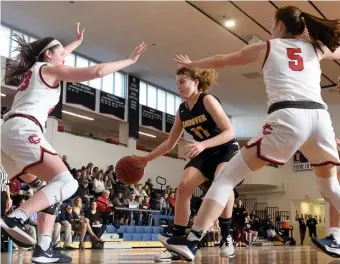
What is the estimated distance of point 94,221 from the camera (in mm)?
11141

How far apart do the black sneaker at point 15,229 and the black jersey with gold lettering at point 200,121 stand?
1.91 meters

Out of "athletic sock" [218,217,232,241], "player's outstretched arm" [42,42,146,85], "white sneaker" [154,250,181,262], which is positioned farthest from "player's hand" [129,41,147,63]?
"athletic sock" [218,217,232,241]

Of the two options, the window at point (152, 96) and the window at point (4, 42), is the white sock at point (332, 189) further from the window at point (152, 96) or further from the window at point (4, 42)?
the window at point (152, 96)

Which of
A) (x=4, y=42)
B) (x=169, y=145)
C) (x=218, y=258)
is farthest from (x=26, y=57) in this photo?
(x=4, y=42)

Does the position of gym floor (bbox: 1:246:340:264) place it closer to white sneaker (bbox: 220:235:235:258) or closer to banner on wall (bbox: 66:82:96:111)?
white sneaker (bbox: 220:235:235:258)

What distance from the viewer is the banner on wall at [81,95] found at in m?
14.9

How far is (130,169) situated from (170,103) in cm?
1606

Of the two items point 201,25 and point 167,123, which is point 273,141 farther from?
point 167,123

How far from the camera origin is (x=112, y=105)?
1652 centimetres

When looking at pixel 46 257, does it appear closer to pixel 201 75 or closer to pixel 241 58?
pixel 241 58

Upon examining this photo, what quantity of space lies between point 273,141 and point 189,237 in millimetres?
808

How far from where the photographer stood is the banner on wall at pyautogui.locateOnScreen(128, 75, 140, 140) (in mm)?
17348

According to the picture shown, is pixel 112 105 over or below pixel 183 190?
over

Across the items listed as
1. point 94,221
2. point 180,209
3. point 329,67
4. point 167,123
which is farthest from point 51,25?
point 180,209
